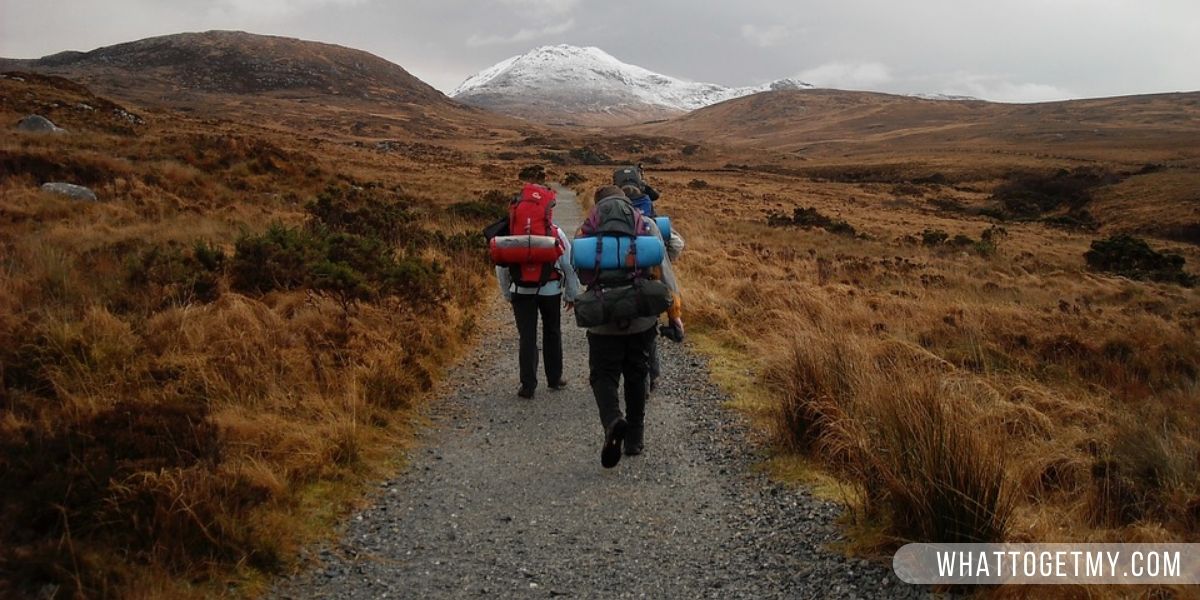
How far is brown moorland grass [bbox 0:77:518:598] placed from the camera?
10.5ft

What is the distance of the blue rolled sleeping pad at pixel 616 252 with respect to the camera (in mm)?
4582

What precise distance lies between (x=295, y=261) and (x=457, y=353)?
247 centimetres

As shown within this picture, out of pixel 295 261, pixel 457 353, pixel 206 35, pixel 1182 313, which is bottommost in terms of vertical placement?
pixel 1182 313

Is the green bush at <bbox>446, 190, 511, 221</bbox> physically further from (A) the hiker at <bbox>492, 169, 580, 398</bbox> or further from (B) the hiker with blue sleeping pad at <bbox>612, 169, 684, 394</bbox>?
(B) the hiker with blue sleeping pad at <bbox>612, 169, 684, 394</bbox>

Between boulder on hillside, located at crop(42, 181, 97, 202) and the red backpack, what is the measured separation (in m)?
11.6

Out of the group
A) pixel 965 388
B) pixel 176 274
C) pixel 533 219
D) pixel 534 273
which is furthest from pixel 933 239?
pixel 176 274

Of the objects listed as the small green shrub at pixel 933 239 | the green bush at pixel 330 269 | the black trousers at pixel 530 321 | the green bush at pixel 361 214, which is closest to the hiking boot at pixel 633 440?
the black trousers at pixel 530 321

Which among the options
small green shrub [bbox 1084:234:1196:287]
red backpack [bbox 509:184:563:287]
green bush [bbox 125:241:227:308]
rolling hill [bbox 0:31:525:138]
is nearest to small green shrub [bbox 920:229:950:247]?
small green shrub [bbox 1084:234:1196:287]

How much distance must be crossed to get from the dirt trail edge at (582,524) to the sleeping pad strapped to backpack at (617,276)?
→ 3.78 feet

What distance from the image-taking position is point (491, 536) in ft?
12.9

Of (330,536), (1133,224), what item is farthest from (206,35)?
(330,536)

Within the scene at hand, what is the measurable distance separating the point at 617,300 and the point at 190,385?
3.27 meters

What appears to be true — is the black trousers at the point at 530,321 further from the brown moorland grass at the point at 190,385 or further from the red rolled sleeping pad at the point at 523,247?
the brown moorland grass at the point at 190,385

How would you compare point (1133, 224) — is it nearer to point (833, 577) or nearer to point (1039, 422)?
point (1039, 422)
